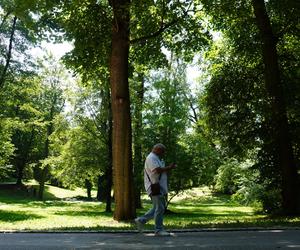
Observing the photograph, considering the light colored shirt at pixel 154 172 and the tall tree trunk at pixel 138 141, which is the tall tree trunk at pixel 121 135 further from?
the tall tree trunk at pixel 138 141

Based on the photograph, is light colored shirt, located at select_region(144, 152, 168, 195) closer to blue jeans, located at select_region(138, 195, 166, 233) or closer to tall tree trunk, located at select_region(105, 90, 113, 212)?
blue jeans, located at select_region(138, 195, 166, 233)

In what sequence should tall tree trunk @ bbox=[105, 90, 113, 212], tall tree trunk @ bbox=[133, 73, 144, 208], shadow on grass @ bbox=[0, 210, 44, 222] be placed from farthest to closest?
1. tall tree trunk @ bbox=[133, 73, 144, 208]
2. tall tree trunk @ bbox=[105, 90, 113, 212]
3. shadow on grass @ bbox=[0, 210, 44, 222]

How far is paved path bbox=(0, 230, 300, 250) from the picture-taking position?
9.45 m

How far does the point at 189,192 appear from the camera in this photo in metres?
38.3

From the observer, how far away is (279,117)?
63.1 ft

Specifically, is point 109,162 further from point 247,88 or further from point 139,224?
point 139,224

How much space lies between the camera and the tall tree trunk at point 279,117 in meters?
18.8

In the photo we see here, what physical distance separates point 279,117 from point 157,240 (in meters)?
10.4

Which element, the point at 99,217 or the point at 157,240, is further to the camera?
the point at 99,217

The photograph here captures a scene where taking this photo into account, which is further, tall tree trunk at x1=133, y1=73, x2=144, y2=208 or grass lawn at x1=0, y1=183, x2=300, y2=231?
tall tree trunk at x1=133, y1=73, x2=144, y2=208

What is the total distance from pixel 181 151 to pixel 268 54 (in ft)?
57.9

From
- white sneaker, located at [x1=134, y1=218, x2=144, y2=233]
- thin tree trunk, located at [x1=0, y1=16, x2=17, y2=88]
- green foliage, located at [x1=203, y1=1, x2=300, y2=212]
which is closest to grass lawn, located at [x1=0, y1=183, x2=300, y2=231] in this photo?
white sneaker, located at [x1=134, y1=218, x2=144, y2=233]

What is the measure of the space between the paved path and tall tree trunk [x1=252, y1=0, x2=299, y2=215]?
24.1 feet

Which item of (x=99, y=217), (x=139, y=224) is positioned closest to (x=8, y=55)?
(x=99, y=217)
